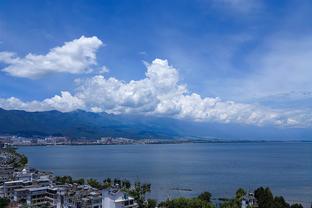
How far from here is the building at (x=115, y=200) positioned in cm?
2589

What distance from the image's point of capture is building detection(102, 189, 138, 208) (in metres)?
25.9

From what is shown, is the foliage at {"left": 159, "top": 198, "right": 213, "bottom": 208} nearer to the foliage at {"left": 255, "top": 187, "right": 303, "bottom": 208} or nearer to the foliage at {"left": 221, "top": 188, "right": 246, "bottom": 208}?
the foliage at {"left": 221, "top": 188, "right": 246, "bottom": 208}

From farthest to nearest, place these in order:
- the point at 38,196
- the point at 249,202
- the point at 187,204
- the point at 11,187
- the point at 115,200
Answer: the point at 11,187 < the point at 38,196 < the point at 249,202 < the point at 187,204 < the point at 115,200

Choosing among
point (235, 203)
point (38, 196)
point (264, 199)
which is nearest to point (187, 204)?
point (235, 203)

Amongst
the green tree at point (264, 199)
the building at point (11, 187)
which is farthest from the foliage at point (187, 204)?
the building at point (11, 187)

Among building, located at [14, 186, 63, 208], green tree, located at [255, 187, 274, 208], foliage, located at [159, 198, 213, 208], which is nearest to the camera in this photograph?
foliage, located at [159, 198, 213, 208]

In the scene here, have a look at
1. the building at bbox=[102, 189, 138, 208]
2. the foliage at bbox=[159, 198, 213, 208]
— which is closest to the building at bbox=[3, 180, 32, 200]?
the building at bbox=[102, 189, 138, 208]

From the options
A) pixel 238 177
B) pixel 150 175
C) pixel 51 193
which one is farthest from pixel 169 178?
pixel 51 193

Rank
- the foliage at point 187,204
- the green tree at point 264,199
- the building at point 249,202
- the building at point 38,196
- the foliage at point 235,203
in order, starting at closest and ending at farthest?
the foliage at point 187,204 < the green tree at point 264,199 < the foliage at point 235,203 < the building at point 249,202 < the building at point 38,196

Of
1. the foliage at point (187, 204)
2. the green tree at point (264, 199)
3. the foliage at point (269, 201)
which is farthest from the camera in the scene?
the green tree at point (264, 199)

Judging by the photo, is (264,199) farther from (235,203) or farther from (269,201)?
(235,203)

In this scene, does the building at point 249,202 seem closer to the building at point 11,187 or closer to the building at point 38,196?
the building at point 38,196

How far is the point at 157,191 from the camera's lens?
4216 centimetres

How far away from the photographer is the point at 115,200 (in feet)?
85.2
